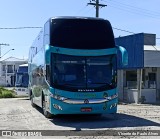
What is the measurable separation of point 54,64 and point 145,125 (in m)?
4.19

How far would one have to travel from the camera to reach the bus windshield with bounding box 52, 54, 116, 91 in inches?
631

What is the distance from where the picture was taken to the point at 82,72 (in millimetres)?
16172

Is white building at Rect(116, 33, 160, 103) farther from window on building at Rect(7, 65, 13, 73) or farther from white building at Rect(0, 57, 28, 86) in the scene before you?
window on building at Rect(7, 65, 13, 73)

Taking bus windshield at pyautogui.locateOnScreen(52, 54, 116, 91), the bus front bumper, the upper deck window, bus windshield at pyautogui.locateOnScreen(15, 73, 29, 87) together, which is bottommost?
the bus front bumper

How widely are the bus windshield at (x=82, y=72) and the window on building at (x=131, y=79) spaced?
51.9ft

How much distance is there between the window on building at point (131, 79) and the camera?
105 feet

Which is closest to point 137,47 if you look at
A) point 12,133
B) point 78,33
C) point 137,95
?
point 137,95

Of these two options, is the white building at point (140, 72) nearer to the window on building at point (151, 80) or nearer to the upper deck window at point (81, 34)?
the window on building at point (151, 80)

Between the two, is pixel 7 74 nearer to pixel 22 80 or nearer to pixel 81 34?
pixel 22 80

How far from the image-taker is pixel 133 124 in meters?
15.2

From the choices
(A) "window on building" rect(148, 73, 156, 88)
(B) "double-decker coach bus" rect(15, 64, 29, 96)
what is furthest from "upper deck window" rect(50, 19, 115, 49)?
(B) "double-decker coach bus" rect(15, 64, 29, 96)

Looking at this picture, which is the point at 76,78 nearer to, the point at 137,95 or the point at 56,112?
the point at 56,112

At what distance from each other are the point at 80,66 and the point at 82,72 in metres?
0.25

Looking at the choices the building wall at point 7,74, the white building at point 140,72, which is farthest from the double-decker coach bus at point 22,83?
the building wall at point 7,74
